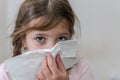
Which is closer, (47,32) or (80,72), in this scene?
(47,32)

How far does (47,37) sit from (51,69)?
0.38ft

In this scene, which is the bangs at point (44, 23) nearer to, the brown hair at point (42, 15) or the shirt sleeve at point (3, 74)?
the brown hair at point (42, 15)

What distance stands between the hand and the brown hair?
12 centimetres

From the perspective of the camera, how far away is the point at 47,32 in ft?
3.23

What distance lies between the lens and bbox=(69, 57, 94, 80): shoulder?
1.08 m

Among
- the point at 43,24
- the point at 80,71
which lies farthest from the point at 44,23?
the point at 80,71

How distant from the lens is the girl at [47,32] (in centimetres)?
95

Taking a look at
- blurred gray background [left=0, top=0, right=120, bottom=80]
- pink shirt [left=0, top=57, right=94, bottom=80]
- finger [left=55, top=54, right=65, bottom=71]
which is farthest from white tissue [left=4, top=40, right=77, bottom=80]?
blurred gray background [left=0, top=0, right=120, bottom=80]

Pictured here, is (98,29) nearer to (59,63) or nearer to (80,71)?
(80,71)

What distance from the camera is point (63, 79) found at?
37.9 inches

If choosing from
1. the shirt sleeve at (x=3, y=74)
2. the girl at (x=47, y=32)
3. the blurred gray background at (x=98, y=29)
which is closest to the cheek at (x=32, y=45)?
the girl at (x=47, y=32)

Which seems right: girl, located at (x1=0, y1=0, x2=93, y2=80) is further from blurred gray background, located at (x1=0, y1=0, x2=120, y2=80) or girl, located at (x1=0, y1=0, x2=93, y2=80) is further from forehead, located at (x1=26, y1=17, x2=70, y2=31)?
blurred gray background, located at (x1=0, y1=0, x2=120, y2=80)

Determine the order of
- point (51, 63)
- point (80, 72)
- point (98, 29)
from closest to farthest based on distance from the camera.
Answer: point (51, 63) → point (80, 72) → point (98, 29)

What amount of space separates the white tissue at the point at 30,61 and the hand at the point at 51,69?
2 cm
